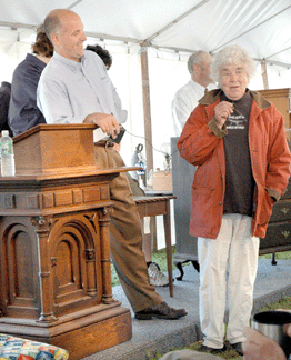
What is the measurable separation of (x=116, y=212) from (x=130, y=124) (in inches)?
151

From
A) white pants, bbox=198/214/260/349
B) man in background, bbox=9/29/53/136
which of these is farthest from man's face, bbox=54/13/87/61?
white pants, bbox=198/214/260/349

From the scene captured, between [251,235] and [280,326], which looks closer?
[280,326]

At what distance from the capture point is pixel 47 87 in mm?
2779

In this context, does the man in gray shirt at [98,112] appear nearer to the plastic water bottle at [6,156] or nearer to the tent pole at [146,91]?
the plastic water bottle at [6,156]

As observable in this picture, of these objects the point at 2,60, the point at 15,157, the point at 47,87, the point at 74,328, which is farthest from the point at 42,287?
the point at 2,60

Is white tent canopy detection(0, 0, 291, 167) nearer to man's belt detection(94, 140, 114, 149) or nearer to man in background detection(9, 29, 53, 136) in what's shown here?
man in background detection(9, 29, 53, 136)

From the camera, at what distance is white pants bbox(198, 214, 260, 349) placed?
110 inches

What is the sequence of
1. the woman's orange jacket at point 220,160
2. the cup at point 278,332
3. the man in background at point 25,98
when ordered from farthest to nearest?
1. the man in background at point 25,98
2. the woman's orange jacket at point 220,160
3. the cup at point 278,332

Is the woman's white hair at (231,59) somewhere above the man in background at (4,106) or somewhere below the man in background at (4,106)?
above

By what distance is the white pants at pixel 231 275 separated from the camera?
2807 mm

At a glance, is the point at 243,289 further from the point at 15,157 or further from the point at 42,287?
the point at 15,157

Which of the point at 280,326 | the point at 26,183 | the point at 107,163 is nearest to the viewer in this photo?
the point at 280,326

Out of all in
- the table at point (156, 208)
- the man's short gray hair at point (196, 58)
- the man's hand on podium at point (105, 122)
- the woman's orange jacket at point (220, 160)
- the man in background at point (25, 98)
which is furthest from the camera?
the man's short gray hair at point (196, 58)

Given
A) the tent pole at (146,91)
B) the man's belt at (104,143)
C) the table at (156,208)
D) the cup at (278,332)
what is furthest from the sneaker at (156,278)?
the cup at (278,332)
